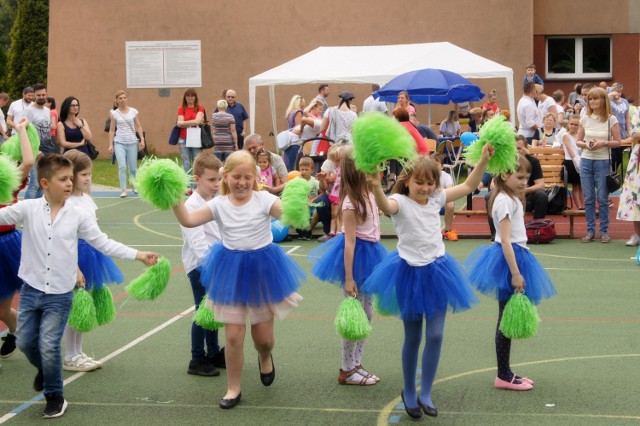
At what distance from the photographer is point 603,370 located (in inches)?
276

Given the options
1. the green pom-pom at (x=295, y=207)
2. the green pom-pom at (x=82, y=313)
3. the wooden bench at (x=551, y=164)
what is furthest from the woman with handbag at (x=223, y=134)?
the green pom-pom at (x=295, y=207)

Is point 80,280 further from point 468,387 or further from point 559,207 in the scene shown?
point 559,207

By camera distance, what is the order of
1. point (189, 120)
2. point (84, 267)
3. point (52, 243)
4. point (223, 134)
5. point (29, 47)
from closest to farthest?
1. point (52, 243)
2. point (84, 267)
3. point (223, 134)
4. point (189, 120)
5. point (29, 47)

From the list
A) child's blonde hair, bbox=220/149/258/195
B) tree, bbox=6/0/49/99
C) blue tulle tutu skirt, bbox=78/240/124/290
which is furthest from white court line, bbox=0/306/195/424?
tree, bbox=6/0/49/99

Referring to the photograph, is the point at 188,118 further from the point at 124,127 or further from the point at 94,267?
the point at 94,267

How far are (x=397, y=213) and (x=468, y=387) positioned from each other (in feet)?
4.52

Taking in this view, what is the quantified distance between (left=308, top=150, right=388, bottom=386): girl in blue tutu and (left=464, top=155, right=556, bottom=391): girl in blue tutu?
2.31 ft

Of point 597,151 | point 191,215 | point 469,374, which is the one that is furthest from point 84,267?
point 597,151

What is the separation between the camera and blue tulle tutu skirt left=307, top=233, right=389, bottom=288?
21.9 feet

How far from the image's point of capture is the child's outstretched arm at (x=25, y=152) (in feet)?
23.4

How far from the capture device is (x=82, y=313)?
265 inches

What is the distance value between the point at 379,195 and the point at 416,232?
0.40 metres

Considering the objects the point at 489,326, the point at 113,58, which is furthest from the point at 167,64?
the point at 489,326

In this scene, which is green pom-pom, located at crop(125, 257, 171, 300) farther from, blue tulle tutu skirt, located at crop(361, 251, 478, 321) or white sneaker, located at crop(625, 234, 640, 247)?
white sneaker, located at crop(625, 234, 640, 247)
